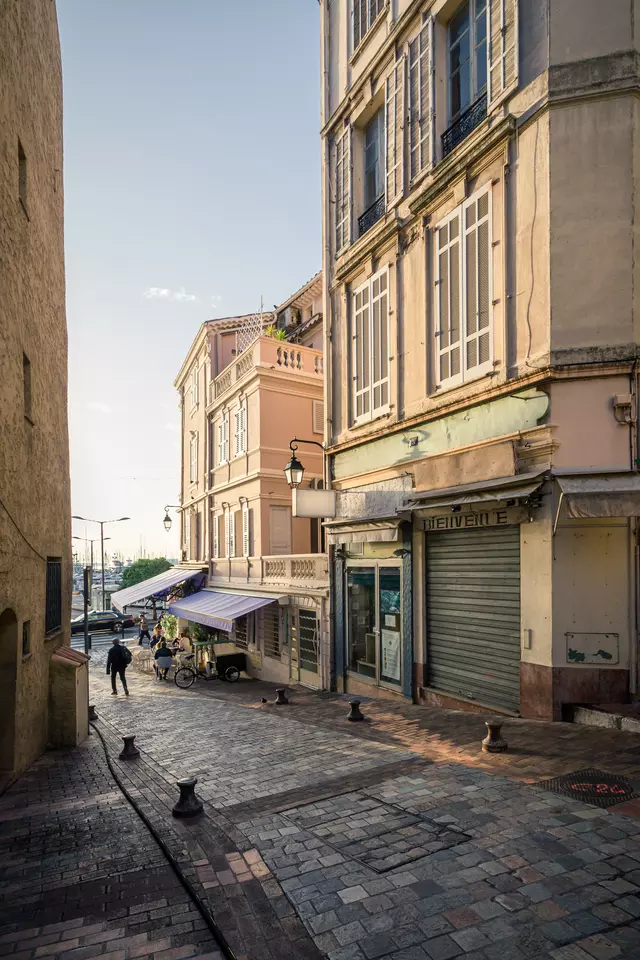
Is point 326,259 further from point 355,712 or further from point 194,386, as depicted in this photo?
point 194,386

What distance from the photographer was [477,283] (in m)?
10.8

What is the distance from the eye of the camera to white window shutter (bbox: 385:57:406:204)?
43.2 ft

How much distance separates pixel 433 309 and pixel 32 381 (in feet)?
24.5

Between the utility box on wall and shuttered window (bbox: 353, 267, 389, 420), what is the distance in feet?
27.0

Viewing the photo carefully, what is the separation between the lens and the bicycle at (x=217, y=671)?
20.6 metres

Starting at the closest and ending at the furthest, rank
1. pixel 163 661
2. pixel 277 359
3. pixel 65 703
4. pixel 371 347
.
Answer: pixel 65 703
pixel 371 347
pixel 163 661
pixel 277 359

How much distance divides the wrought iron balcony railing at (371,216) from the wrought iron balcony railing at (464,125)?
251 cm

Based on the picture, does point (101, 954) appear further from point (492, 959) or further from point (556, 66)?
point (556, 66)

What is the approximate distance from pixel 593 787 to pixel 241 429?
64.9 ft

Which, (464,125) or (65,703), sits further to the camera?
(464,125)

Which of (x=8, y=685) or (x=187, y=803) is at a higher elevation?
(x=8, y=685)

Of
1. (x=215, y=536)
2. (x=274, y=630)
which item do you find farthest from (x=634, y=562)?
(x=215, y=536)

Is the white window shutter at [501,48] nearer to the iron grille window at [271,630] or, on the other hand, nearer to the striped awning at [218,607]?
the striped awning at [218,607]

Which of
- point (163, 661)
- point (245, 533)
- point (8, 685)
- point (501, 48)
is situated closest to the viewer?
point (8, 685)
